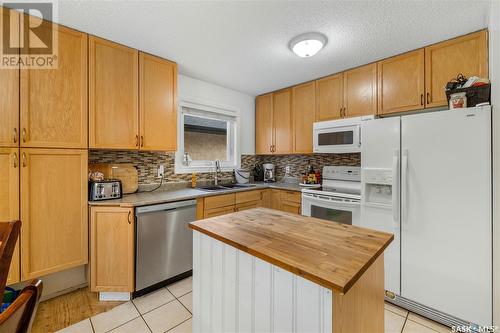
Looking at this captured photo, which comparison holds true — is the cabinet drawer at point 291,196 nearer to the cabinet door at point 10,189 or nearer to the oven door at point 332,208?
the oven door at point 332,208

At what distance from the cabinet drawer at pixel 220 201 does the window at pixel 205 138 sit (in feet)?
2.34

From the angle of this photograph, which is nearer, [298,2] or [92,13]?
[298,2]

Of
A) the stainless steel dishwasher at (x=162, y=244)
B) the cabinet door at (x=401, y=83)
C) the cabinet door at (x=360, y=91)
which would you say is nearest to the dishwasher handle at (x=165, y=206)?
the stainless steel dishwasher at (x=162, y=244)

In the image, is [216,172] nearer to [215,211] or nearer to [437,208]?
[215,211]

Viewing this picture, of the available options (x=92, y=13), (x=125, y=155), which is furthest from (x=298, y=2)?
(x=125, y=155)

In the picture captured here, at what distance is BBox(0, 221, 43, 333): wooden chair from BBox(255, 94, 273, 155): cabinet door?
3.19 meters

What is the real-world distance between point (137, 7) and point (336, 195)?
248cm

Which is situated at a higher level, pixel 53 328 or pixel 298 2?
pixel 298 2

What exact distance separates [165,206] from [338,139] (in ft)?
6.92

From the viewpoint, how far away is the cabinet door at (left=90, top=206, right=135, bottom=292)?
1.93 metres

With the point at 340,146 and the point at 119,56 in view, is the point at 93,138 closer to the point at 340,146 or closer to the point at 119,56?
the point at 119,56

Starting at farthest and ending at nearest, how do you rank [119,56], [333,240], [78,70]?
[119,56] < [78,70] < [333,240]

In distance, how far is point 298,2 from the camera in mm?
1576

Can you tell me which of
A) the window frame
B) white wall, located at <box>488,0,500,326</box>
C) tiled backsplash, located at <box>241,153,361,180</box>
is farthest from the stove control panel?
the window frame
